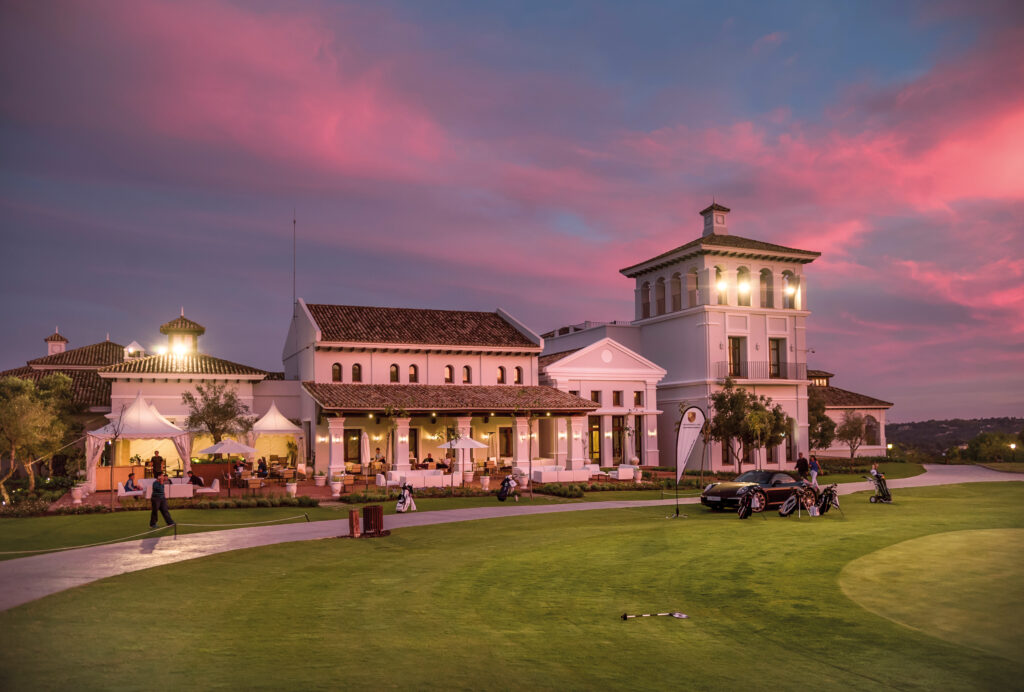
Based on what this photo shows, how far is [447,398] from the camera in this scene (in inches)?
1640

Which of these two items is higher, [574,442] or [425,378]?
[425,378]

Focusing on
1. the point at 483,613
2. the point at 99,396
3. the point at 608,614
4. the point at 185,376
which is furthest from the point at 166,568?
the point at 99,396

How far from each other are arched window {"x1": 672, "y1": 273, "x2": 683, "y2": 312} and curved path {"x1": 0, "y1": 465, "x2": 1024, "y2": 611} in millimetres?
27398

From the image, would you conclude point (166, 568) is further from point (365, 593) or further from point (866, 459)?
point (866, 459)

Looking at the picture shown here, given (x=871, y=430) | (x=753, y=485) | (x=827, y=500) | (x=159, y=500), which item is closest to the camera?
(x=159, y=500)

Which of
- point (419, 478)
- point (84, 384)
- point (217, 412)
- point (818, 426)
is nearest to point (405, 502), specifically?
point (419, 478)

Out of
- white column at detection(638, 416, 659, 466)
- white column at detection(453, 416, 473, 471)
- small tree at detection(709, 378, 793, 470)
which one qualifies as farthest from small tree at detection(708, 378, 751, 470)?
white column at detection(453, 416, 473, 471)

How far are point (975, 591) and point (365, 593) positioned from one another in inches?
401

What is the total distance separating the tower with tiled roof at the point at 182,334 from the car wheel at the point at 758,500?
37.9 meters

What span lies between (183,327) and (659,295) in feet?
111

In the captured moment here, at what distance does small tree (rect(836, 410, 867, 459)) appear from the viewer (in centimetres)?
5775

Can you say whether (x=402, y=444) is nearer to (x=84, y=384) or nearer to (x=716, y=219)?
(x=84, y=384)

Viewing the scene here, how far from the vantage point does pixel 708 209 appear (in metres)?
56.1

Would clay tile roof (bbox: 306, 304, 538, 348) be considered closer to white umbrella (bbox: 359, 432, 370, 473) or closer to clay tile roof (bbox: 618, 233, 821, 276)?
white umbrella (bbox: 359, 432, 370, 473)
